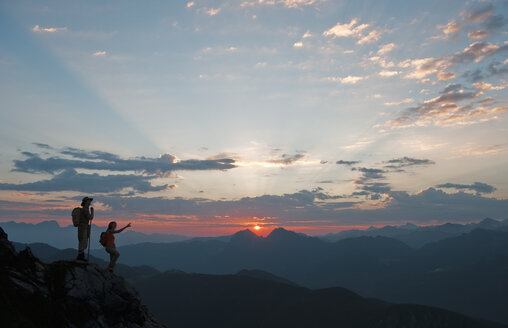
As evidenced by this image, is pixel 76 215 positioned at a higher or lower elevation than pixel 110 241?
higher

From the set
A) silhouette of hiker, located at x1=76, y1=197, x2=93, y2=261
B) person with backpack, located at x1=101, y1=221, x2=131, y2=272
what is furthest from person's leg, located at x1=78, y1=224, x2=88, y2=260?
person with backpack, located at x1=101, y1=221, x2=131, y2=272

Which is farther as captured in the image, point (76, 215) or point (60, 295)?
point (76, 215)

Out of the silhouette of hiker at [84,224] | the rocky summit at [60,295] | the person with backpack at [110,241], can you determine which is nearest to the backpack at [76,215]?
the silhouette of hiker at [84,224]

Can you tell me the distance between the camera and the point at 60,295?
21.0 m

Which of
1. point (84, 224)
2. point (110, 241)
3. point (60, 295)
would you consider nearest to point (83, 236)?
point (84, 224)

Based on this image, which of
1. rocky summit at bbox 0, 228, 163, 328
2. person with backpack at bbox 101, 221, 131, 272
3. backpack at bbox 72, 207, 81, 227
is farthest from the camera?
person with backpack at bbox 101, 221, 131, 272

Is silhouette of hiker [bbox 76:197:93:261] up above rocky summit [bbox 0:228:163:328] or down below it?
above

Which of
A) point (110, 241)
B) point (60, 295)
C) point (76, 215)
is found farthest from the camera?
point (110, 241)

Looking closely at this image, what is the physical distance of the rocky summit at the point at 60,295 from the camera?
17.9 metres

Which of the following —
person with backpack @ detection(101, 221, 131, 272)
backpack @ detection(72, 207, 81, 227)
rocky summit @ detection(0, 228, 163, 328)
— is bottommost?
rocky summit @ detection(0, 228, 163, 328)

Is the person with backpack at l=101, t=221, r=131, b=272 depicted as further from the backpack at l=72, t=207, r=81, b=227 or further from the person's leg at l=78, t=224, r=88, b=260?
the backpack at l=72, t=207, r=81, b=227

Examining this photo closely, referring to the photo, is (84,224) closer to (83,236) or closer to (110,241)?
(83,236)

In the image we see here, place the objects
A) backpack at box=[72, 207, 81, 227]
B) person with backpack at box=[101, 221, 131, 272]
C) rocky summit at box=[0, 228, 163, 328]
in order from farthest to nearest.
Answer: person with backpack at box=[101, 221, 131, 272]
backpack at box=[72, 207, 81, 227]
rocky summit at box=[0, 228, 163, 328]

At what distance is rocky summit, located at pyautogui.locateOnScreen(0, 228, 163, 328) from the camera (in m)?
17.9
